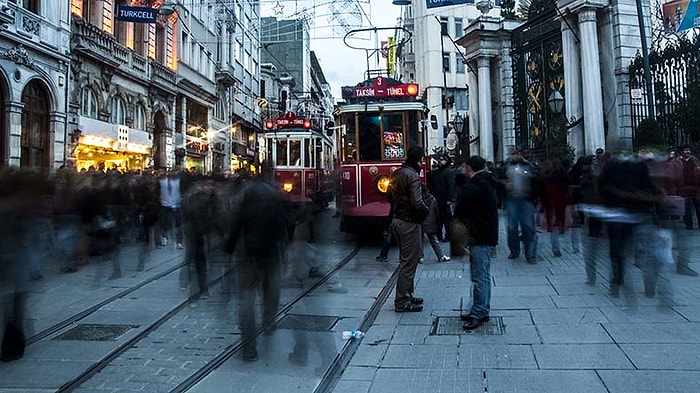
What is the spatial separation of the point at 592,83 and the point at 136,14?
1470 cm

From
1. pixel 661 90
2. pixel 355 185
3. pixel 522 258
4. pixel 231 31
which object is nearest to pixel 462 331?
pixel 522 258

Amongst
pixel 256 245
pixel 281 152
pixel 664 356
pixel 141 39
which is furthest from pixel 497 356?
pixel 141 39

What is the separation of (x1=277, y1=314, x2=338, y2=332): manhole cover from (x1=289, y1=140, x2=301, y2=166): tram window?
13779 mm

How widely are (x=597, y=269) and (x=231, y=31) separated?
130ft

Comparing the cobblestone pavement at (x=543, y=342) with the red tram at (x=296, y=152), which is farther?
the red tram at (x=296, y=152)

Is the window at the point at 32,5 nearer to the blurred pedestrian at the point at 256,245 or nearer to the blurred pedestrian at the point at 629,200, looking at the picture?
the blurred pedestrian at the point at 256,245

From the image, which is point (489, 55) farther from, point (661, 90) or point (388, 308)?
point (388, 308)

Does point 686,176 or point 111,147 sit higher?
point 111,147

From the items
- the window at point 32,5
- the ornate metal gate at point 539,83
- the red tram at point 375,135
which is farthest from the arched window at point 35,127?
the ornate metal gate at point 539,83

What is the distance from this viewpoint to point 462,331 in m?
6.07

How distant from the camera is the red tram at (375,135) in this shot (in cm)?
1306

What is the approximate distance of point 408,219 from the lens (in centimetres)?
687

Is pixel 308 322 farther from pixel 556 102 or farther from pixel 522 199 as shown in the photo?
pixel 556 102

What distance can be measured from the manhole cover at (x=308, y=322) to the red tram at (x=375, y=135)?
606 centimetres
